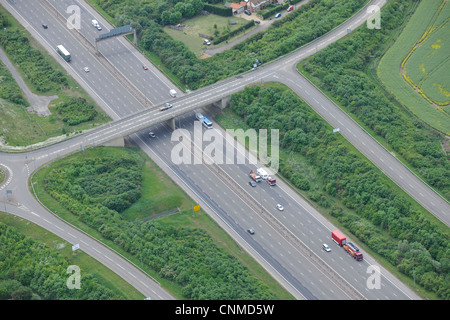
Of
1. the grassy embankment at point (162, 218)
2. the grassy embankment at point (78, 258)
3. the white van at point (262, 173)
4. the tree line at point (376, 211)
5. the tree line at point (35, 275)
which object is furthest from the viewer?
the white van at point (262, 173)

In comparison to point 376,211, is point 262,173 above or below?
above

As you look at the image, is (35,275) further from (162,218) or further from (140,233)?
(162,218)

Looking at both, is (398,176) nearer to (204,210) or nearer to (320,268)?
(320,268)

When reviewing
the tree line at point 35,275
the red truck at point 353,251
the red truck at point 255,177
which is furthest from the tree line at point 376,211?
the tree line at point 35,275

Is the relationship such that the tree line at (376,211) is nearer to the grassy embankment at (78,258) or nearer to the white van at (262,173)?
the white van at (262,173)

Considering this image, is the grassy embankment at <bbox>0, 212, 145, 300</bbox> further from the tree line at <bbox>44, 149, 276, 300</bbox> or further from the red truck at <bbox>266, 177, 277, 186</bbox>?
the red truck at <bbox>266, 177, 277, 186</bbox>

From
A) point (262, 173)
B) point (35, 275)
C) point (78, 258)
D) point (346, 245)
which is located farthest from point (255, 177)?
point (35, 275)

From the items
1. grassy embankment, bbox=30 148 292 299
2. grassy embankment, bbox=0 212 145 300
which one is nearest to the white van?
grassy embankment, bbox=30 148 292 299

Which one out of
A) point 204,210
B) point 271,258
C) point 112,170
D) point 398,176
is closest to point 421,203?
point 398,176
